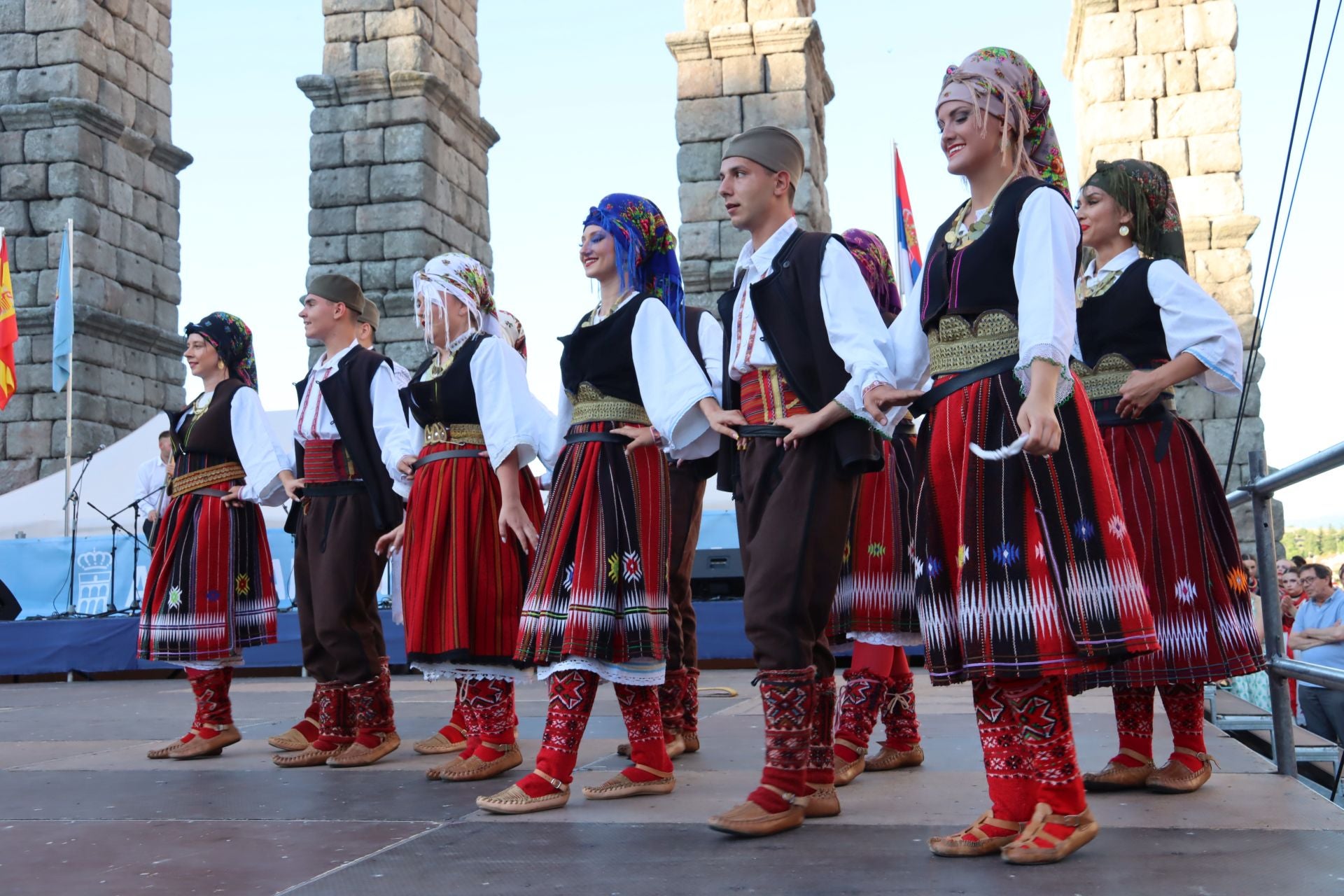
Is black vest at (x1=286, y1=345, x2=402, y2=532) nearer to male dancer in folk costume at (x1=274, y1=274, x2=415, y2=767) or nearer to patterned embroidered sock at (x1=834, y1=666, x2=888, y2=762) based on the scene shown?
male dancer in folk costume at (x1=274, y1=274, x2=415, y2=767)

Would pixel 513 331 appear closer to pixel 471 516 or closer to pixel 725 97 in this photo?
pixel 471 516

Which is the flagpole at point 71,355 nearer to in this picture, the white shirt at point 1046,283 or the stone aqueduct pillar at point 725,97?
the stone aqueduct pillar at point 725,97

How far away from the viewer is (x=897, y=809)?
328 cm

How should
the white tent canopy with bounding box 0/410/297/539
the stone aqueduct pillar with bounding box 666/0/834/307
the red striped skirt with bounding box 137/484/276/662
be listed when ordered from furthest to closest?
the white tent canopy with bounding box 0/410/297/539 < the stone aqueduct pillar with bounding box 666/0/834/307 < the red striped skirt with bounding box 137/484/276/662

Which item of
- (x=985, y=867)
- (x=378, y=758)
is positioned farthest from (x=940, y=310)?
(x=378, y=758)

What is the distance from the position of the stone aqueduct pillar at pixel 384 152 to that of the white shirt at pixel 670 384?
810cm

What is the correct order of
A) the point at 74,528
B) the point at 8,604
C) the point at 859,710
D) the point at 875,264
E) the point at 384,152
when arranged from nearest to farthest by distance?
1. the point at 859,710
2. the point at 875,264
3. the point at 74,528
4. the point at 8,604
5. the point at 384,152

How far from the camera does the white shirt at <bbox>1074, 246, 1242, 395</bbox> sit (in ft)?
11.2

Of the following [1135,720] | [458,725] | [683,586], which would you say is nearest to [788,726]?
[1135,720]

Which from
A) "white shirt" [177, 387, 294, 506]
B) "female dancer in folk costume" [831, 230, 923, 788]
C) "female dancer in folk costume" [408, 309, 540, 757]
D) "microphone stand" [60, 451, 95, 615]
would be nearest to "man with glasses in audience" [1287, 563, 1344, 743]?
"female dancer in folk costume" [831, 230, 923, 788]

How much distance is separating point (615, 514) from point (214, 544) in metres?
2.12

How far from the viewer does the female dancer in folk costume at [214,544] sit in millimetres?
4922

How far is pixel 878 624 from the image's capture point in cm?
391

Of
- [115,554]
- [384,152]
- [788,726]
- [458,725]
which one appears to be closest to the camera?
[788,726]
